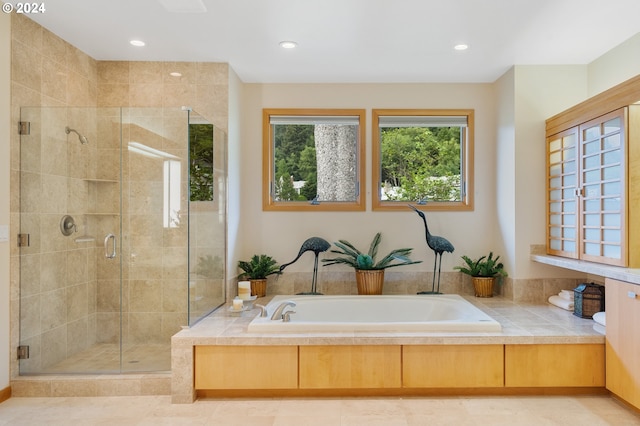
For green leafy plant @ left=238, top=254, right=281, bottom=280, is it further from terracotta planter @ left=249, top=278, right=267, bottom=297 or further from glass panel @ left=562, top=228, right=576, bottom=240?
glass panel @ left=562, top=228, right=576, bottom=240

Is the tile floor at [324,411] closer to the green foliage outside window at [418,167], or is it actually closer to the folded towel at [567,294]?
the folded towel at [567,294]

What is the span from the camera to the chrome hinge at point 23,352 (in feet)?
9.25

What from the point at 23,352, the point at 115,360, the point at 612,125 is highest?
the point at 612,125

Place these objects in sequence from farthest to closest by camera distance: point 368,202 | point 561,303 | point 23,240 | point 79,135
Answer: point 368,202, point 561,303, point 79,135, point 23,240

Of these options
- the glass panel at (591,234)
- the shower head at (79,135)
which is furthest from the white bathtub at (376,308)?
the shower head at (79,135)

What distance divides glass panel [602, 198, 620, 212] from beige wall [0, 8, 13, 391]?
3892 millimetres

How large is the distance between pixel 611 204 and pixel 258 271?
9.01ft

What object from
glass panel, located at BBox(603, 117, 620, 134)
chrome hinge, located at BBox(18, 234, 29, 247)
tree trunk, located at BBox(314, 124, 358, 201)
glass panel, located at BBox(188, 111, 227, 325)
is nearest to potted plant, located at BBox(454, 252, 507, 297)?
tree trunk, located at BBox(314, 124, 358, 201)

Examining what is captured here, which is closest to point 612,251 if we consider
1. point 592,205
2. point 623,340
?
point 592,205

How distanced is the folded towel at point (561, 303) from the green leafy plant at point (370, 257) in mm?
1127

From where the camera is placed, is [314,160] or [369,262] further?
[314,160]

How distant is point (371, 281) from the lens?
3809 mm

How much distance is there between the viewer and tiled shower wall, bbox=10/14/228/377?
9.29 feet

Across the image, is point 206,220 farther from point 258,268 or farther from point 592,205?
point 592,205
